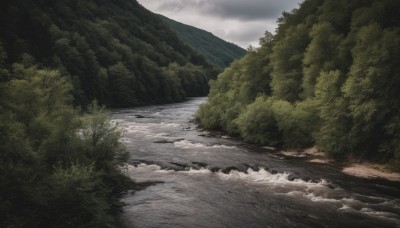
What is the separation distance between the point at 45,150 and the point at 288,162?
2325 centimetres

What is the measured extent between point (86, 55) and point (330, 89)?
73.2 meters

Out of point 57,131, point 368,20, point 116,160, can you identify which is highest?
point 368,20

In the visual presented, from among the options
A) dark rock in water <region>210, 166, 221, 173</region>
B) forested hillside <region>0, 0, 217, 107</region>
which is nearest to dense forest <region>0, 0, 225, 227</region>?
forested hillside <region>0, 0, 217, 107</region>

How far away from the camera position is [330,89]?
3553 cm

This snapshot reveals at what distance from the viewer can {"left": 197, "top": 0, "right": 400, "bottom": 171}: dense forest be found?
3023 centimetres

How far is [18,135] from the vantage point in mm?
16562

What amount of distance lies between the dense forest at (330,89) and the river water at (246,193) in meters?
4.44

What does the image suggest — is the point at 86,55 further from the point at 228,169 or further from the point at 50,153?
the point at 50,153

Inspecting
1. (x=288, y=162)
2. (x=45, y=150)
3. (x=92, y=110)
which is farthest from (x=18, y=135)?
(x=288, y=162)

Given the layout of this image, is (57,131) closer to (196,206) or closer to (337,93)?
(196,206)

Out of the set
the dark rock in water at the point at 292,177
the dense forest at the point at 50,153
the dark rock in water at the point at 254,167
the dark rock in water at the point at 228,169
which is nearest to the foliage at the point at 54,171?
the dense forest at the point at 50,153

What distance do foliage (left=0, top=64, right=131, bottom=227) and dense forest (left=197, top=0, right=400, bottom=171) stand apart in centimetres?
2201

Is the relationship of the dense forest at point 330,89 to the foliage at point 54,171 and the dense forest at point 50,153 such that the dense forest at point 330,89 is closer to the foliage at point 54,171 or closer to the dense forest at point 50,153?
the dense forest at point 50,153

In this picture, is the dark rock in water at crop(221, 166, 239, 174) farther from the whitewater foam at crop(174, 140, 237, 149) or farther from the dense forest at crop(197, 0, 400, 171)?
the dense forest at crop(197, 0, 400, 171)
